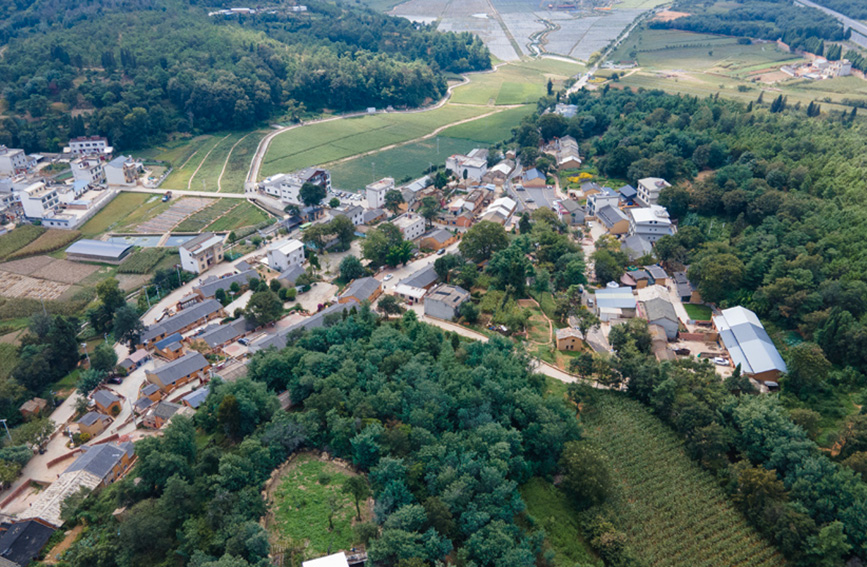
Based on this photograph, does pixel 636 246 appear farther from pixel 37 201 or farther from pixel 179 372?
pixel 37 201

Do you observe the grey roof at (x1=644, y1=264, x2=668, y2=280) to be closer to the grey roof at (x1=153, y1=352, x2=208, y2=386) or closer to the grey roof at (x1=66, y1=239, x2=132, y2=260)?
the grey roof at (x1=153, y1=352, x2=208, y2=386)

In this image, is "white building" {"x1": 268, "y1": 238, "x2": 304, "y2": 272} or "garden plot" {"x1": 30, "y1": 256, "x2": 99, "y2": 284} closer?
"garden plot" {"x1": 30, "y1": 256, "x2": 99, "y2": 284}

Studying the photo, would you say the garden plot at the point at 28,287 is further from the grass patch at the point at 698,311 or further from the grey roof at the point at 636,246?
the grass patch at the point at 698,311

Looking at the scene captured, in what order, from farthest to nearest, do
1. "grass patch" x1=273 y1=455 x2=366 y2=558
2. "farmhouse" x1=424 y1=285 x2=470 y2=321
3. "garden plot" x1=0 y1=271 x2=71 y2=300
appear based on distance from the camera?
1. "garden plot" x1=0 y1=271 x2=71 y2=300
2. "farmhouse" x1=424 y1=285 x2=470 y2=321
3. "grass patch" x1=273 y1=455 x2=366 y2=558

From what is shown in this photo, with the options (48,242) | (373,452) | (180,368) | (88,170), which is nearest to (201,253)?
(180,368)

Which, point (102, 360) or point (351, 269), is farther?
point (351, 269)

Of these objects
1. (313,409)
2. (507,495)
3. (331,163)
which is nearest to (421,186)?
(331,163)

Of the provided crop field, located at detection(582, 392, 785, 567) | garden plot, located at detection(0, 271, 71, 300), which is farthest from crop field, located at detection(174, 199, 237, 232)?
crop field, located at detection(582, 392, 785, 567)
